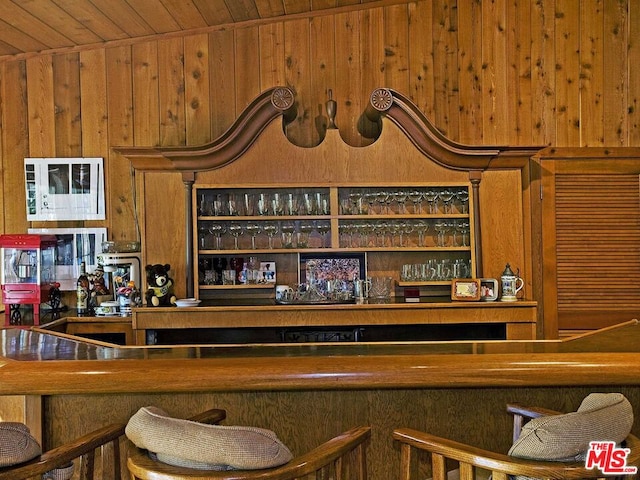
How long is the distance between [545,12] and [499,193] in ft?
4.75

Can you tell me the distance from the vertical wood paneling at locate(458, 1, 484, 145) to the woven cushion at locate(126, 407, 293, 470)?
3.42 meters

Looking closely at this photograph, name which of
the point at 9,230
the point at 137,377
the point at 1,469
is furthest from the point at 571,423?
the point at 9,230

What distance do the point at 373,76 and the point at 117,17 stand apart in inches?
70.2

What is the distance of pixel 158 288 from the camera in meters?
Result: 3.62

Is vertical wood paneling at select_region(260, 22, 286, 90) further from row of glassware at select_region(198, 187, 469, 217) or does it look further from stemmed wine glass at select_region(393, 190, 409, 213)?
stemmed wine glass at select_region(393, 190, 409, 213)

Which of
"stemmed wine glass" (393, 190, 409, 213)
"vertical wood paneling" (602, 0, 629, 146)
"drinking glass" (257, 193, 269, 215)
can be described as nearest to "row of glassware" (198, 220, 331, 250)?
"drinking glass" (257, 193, 269, 215)

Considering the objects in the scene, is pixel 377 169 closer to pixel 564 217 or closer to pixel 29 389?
pixel 564 217

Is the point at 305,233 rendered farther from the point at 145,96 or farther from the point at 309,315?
the point at 145,96

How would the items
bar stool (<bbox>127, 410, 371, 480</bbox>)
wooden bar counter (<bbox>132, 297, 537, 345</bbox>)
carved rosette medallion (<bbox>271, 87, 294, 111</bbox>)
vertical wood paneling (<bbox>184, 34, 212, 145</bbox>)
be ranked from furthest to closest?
vertical wood paneling (<bbox>184, 34, 212, 145</bbox>), carved rosette medallion (<bbox>271, 87, 294, 111</bbox>), wooden bar counter (<bbox>132, 297, 537, 345</bbox>), bar stool (<bbox>127, 410, 371, 480</bbox>)

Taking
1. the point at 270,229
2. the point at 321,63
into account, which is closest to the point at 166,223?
the point at 270,229

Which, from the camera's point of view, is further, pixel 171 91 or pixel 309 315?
pixel 171 91

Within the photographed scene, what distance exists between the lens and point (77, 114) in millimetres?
→ 4098

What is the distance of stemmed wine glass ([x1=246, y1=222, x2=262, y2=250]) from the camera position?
3963 mm

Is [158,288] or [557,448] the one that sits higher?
Answer: [158,288]
